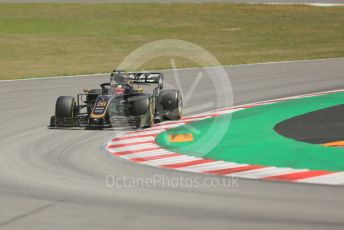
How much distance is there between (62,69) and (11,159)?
69.3 feet

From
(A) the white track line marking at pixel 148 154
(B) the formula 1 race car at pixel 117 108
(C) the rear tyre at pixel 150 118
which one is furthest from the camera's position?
(C) the rear tyre at pixel 150 118

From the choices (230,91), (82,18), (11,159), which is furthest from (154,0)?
(11,159)

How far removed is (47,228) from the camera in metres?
9.56

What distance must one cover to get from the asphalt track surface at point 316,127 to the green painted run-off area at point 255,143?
0.94 ft

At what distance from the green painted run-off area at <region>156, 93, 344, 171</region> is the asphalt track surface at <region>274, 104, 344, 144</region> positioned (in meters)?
0.29

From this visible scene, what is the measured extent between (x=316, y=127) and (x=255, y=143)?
218cm

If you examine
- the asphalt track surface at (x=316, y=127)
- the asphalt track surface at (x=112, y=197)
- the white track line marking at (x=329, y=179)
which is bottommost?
the asphalt track surface at (x=112, y=197)

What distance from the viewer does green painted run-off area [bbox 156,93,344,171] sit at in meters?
13.7

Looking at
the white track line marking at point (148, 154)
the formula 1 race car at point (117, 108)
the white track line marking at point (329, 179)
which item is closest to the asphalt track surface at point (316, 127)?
the white track line marking at point (148, 154)

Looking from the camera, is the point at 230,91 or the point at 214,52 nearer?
the point at 230,91

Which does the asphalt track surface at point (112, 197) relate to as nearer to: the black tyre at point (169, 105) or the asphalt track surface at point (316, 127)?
the black tyre at point (169, 105)

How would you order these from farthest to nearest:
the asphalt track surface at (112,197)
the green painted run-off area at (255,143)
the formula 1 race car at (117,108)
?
the formula 1 race car at (117,108) < the green painted run-off area at (255,143) < the asphalt track surface at (112,197)

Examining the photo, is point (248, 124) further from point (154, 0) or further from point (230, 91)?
point (154, 0)

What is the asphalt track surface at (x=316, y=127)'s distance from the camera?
15984mm
